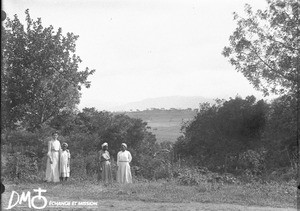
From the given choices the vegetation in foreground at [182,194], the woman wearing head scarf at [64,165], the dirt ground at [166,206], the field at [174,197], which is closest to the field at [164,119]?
the woman wearing head scarf at [64,165]

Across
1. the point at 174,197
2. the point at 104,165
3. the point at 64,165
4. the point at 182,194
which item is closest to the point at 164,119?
the point at 104,165

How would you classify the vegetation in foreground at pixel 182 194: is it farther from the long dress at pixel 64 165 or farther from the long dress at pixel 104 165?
the long dress at pixel 64 165

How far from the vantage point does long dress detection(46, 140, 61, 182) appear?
14.1 m

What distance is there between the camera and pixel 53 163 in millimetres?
14141

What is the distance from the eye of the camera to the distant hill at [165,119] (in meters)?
56.2

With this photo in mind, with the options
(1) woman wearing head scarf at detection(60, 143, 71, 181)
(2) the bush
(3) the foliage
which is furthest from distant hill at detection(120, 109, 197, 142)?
(1) woman wearing head scarf at detection(60, 143, 71, 181)

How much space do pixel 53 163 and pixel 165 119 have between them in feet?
177

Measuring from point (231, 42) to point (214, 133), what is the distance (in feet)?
56.6

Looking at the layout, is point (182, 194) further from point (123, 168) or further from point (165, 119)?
point (165, 119)

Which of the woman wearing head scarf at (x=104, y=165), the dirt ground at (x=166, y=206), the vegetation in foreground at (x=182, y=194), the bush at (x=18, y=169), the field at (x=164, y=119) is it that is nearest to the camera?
the dirt ground at (x=166, y=206)

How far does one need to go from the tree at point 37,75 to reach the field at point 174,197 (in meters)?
10.6

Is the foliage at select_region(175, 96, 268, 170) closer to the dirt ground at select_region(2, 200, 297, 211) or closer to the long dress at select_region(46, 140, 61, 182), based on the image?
the long dress at select_region(46, 140, 61, 182)

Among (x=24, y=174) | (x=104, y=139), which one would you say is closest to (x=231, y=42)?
(x=24, y=174)

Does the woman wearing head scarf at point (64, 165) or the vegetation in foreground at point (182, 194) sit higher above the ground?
the woman wearing head scarf at point (64, 165)
